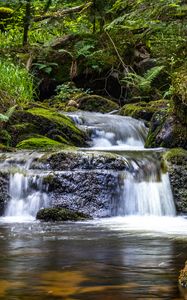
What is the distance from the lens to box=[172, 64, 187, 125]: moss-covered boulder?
1028 cm

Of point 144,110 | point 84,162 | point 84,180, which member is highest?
point 144,110

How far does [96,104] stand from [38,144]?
459cm

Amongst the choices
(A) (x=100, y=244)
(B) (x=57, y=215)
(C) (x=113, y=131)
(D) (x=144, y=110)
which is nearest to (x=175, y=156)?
(B) (x=57, y=215)

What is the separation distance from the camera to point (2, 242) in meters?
5.71

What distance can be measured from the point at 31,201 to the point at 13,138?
3127 millimetres

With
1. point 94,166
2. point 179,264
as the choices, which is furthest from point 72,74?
point 179,264

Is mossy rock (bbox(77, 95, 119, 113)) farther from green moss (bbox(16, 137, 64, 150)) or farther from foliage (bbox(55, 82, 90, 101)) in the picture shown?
green moss (bbox(16, 137, 64, 150))

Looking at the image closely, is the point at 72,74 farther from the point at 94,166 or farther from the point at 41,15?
the point at 94,166

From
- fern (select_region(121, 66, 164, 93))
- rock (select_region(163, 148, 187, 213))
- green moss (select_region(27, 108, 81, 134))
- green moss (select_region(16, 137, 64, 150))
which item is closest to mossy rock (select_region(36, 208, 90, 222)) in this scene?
rock (select_region(163, 148, 187, 213))

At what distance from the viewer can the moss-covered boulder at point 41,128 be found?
11391 millimetres

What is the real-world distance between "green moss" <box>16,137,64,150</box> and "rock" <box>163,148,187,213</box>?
2345 mm

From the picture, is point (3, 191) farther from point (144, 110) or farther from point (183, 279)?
point (144, 110)

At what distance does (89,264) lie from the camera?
435 cm

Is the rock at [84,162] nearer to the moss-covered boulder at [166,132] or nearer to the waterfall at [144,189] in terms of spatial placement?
the waterfall at [144,189]
